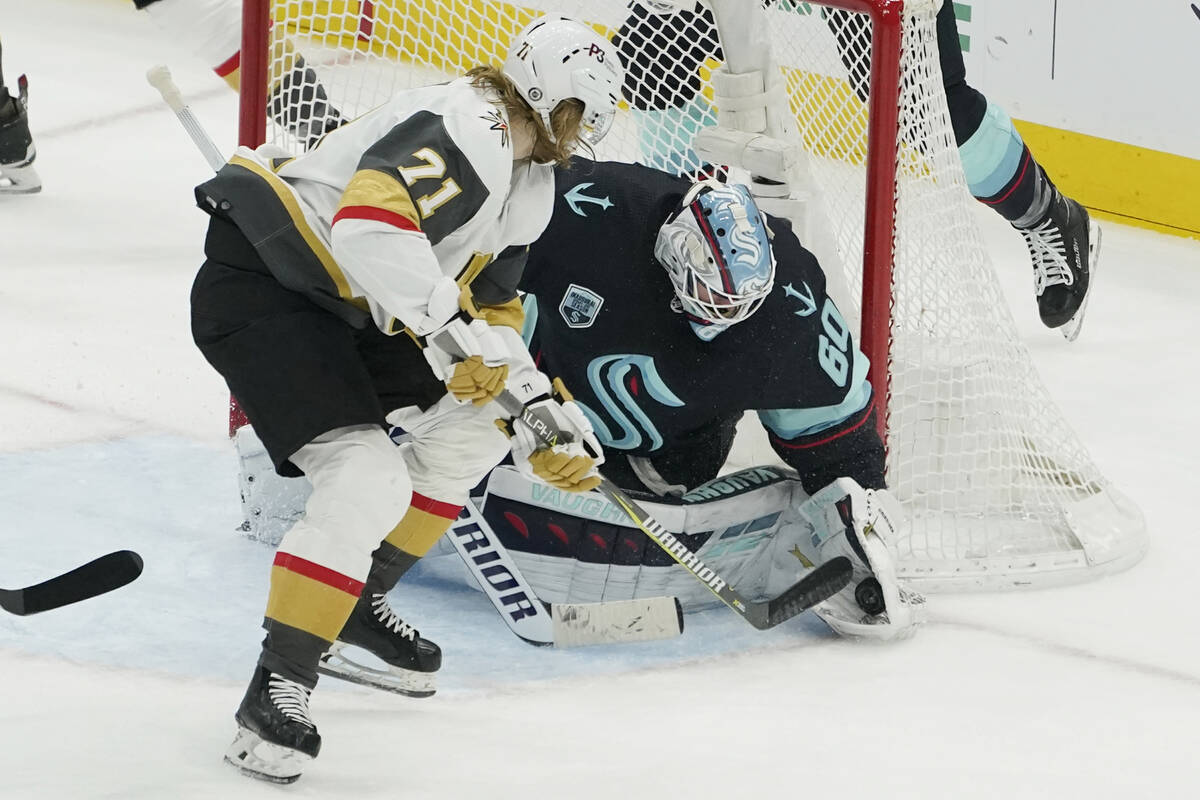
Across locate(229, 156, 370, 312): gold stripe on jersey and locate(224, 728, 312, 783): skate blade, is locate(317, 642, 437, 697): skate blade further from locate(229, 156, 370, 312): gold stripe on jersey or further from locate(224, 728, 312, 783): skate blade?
locate(229, 156, 370, 312): gold stripe on jersey

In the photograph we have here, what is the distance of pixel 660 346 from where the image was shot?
273 cm

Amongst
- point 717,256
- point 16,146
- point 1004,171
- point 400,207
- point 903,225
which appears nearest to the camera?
point 400,207

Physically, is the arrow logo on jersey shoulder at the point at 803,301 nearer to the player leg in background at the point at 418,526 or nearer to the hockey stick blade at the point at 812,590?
the hockey stick blade at the point at 812,590

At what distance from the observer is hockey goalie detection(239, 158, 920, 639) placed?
273 centimetres

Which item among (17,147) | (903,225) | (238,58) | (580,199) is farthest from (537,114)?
(17,147)

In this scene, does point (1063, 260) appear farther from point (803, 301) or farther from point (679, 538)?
point (679, 538)

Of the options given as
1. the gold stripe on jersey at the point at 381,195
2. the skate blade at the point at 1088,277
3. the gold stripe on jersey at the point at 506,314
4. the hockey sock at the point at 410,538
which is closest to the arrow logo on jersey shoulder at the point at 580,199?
the gold stripe on jersey at the point at 506,314

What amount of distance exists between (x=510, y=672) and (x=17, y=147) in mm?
2857

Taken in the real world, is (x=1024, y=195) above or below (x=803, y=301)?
below

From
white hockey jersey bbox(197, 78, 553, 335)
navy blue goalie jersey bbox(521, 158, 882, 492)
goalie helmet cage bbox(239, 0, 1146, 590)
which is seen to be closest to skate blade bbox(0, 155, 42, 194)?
goalie helmet cage bbox(239, 0, 1146, 590)

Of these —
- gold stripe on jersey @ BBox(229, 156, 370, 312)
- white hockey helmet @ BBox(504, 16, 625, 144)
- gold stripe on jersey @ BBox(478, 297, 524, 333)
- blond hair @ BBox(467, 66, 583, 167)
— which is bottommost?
gold stripe on jersey @ BBox(478, 297, 524, 333)

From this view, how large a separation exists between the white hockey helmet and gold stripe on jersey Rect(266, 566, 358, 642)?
658mm

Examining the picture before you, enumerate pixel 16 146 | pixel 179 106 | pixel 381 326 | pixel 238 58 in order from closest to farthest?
pixel 381 326 → pixel 179 106 → pixel 238 58 → pixel 16 146

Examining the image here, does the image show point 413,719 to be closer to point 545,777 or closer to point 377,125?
point 545,777
